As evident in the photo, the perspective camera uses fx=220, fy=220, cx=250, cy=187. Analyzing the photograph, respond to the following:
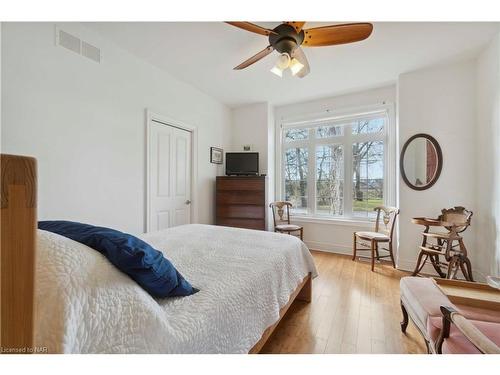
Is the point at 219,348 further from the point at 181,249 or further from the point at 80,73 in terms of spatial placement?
the point at 80,73

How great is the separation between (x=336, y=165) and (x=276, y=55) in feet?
7.06

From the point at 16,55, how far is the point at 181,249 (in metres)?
1.95

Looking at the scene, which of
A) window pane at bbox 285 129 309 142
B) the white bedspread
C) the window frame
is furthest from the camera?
window pane at bbox 285 129 309 142

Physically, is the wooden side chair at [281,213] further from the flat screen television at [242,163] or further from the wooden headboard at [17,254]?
the wooden headboard at [17,254]

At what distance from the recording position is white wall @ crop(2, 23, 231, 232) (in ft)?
5.61

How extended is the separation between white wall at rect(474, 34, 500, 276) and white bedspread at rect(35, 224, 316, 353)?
244cm

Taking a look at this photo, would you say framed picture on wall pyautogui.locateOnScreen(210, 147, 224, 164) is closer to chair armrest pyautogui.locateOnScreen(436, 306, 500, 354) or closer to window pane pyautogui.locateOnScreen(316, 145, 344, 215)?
window pane pyautogui.locateOnScreen(316, 145, 344, 215)

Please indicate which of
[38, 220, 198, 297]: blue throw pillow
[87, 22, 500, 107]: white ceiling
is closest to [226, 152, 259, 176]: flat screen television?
[87, 22, 500, 107]: white ceiling

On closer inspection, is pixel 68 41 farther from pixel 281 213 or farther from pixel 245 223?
pixel 281 213

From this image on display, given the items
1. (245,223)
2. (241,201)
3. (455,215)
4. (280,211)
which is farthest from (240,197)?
(455,215)

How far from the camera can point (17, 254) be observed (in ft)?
1.47

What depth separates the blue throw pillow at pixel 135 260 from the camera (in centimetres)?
80

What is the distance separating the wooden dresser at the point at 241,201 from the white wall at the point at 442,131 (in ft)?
6.53

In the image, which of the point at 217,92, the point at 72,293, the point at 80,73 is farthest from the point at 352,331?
the point at 217,92
